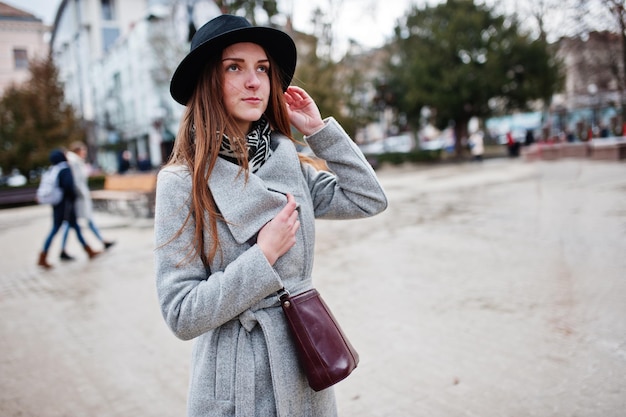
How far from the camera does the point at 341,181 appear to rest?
1764 mm

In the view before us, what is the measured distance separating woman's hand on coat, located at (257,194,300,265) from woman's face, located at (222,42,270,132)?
1.07 ft

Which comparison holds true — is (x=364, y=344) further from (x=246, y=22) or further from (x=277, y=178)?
(x=246, y=22)

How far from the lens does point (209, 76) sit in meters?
1.55

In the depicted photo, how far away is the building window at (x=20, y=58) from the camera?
139ft

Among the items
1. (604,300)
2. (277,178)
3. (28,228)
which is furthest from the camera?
(28,228)

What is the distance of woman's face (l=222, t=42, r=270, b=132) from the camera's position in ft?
5.05

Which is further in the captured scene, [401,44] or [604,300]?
[401,44]

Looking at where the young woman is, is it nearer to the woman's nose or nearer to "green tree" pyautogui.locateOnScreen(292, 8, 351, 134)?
the woman's nose

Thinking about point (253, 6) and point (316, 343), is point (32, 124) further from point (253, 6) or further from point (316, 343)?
point (316, 343)

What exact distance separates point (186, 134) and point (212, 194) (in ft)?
0.73

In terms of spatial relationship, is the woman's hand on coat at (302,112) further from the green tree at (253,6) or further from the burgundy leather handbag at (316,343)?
the green tree at (253,6)

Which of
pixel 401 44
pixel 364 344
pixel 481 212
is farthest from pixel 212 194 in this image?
pixel 401 44

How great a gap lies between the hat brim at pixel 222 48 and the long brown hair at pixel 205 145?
0.10 ft

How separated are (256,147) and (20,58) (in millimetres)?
49709
